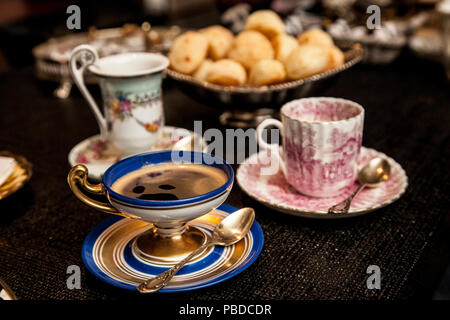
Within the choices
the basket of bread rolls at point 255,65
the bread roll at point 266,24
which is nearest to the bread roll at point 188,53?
the basket of bread rolls at point 255,65

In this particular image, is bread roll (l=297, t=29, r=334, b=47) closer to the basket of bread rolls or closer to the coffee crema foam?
the basket of bread rolls

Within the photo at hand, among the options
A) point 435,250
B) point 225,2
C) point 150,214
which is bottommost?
point 435,250

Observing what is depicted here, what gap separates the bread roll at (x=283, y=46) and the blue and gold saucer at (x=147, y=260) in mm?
401

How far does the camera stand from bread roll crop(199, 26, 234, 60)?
34.0 inches

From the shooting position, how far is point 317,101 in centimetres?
63

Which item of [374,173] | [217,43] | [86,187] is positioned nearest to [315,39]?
[217,43]

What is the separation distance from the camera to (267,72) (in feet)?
2.56

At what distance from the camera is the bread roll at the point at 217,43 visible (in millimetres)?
864

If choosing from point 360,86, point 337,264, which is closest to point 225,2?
point 360,86

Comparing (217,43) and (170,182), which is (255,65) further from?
(170,182)

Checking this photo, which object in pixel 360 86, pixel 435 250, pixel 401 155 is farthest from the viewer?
pixel 360 86

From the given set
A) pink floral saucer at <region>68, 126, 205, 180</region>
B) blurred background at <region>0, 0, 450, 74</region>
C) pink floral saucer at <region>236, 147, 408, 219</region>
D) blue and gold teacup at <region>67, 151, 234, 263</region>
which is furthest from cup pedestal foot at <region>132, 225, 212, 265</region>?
blurred background at <region>0, 0, 450, 74</region>

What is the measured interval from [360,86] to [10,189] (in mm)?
766
